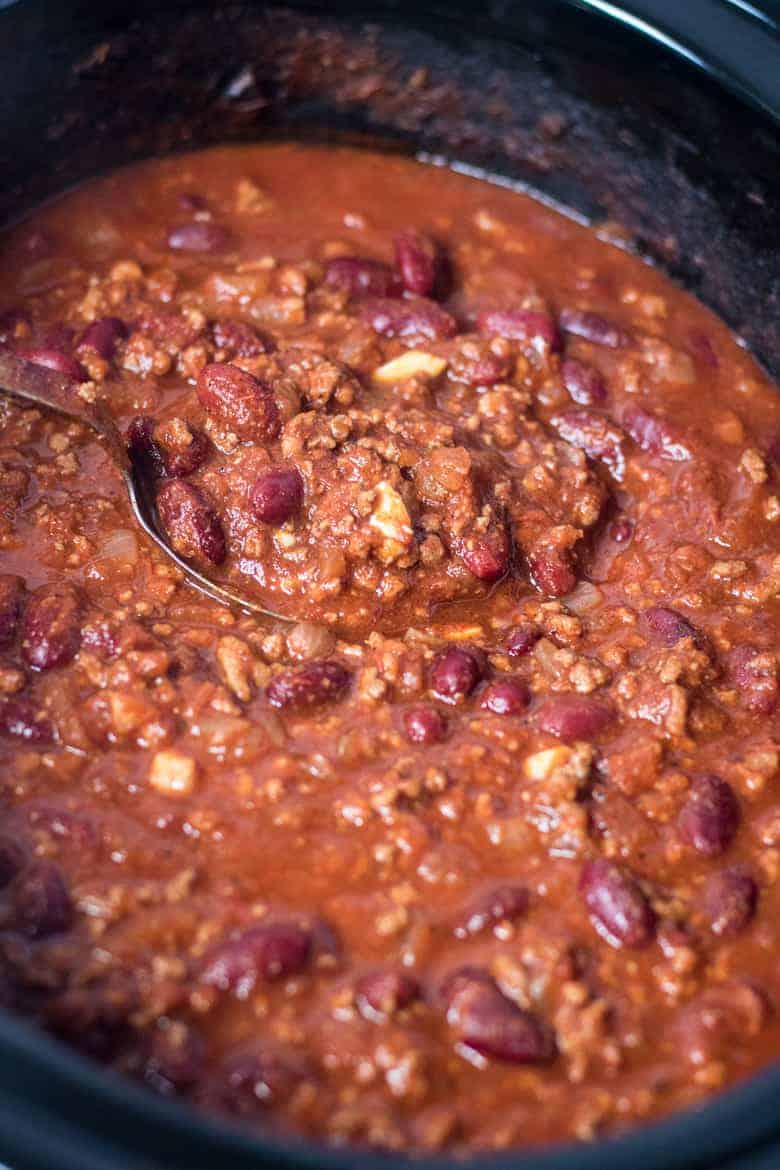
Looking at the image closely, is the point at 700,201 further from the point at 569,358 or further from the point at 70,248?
the point at 70,248

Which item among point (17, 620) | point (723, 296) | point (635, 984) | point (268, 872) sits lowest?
point (17, 620)

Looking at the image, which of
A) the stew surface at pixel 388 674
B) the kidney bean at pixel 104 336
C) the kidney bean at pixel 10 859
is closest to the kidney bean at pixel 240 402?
the stew surface at pixel 388 674

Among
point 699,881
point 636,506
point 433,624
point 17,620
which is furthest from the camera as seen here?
point 636,506

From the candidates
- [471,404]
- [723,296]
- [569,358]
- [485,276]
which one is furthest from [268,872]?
[723,296]

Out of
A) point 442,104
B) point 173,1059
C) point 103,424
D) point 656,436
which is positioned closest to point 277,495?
point 103,424

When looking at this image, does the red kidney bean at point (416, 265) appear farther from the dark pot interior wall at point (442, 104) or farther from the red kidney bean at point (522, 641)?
the red kidney bean at point (522, 641)

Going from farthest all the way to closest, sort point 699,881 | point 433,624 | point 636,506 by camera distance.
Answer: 1. point 636,506
2. point 433,624
3. point 699,881
